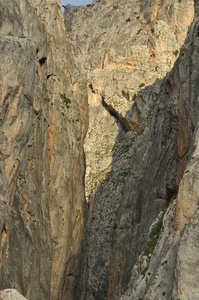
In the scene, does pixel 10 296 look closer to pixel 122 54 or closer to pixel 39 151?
pixel 39 151

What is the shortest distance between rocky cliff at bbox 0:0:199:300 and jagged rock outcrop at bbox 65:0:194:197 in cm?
19

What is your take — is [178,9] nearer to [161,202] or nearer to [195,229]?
[161,202]

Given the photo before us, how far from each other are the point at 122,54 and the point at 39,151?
38855mm

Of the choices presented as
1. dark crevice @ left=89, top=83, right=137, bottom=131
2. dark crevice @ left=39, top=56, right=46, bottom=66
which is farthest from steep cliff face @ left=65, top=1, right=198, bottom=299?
dark crevice @ left=39, top=56, right=46, bottom=66

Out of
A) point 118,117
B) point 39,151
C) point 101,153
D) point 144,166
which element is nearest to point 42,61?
point 39,151

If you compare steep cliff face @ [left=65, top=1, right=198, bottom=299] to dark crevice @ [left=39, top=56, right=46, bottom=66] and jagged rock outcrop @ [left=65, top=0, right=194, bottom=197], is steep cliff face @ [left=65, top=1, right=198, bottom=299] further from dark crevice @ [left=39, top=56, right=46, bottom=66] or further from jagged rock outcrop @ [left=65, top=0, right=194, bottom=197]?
dark crevice @ [left=39, top=56, right=46, bottom=66]

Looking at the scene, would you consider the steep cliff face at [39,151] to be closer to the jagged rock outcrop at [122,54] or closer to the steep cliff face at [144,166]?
the steep cliff face at [144,166]

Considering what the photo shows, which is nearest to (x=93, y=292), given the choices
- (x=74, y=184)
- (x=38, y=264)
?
(x=74, y=184)

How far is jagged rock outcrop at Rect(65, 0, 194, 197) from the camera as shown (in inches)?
3093

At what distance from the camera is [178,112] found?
43250 mm

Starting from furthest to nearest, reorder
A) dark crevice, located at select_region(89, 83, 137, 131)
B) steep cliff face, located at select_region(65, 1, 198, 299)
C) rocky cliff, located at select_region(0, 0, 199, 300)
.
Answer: dark crevice, located at select_region(89, 83, 137, 131) < rocky cliff, located at select_region(0, 0, 199, 300) < steep cliff face, located at select_region(65, 1, 198, 299)

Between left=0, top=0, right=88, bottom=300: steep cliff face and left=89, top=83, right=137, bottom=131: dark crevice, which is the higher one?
left=89, top=83, right=137, bottom=131: dark crevice

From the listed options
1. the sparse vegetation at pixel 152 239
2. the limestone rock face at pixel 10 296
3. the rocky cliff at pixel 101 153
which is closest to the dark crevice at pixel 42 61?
the rocky cliff at pixel 101 153

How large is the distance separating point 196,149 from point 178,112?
13.2 metres
